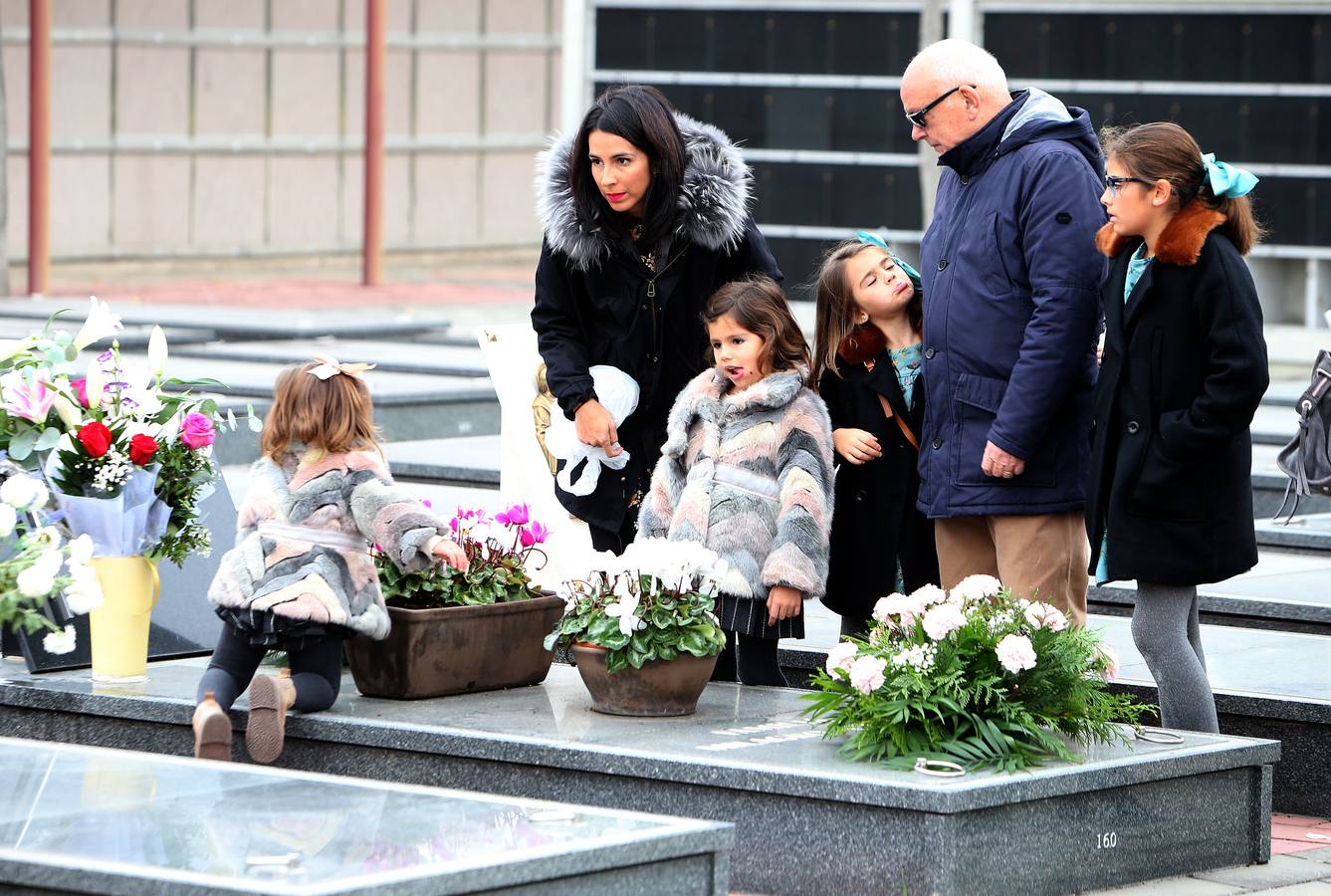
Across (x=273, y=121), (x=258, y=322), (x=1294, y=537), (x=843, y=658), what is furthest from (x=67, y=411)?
(x=273, y=121)

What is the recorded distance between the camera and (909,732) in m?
5.22

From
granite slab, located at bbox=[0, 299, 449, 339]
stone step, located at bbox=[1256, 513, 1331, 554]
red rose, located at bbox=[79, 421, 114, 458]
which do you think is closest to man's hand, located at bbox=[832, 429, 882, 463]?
red rose, located at bbox=[79, 421, 114, 458]

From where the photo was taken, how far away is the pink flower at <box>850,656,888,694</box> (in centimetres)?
521

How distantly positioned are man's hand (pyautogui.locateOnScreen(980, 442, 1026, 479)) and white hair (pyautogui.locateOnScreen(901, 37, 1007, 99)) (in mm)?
885

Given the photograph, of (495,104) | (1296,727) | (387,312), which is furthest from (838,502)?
(495,104)

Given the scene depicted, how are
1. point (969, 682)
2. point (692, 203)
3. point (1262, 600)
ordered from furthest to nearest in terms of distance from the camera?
1. point (1262, 600)
2. point (692, 203)
3. point (969, 682)

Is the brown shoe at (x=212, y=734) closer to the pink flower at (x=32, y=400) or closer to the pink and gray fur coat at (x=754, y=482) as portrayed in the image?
the pink flower at (x=32, y=400)

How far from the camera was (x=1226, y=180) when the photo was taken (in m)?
5.45

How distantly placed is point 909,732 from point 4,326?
14.1 meters

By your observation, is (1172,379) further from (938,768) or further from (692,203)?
Answer: (692,203)

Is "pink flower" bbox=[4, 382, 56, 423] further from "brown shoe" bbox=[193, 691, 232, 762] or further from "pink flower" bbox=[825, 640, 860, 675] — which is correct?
"pink flower" bbox=[825, 640, 860, 675]

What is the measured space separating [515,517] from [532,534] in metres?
0.07

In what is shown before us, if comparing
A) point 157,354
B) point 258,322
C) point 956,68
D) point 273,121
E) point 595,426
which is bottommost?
point 595,426

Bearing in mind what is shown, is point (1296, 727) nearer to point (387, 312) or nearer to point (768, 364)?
point (768, 364)
